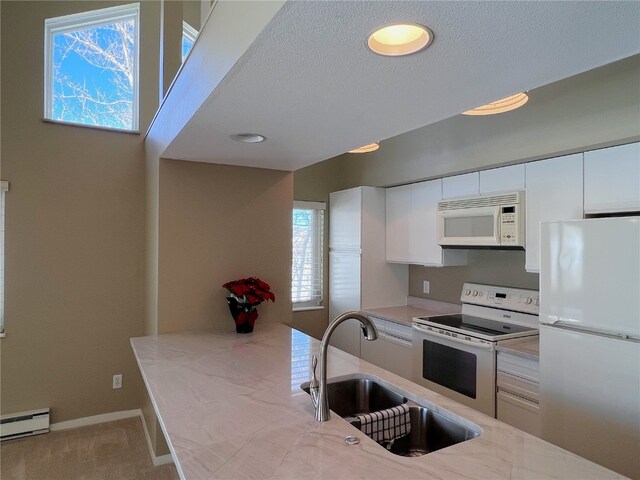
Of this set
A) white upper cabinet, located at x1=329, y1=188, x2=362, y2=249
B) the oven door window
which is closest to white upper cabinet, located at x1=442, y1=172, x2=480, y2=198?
white upper cabinet, located at x1=329, y1=188, x2=362, y2=249

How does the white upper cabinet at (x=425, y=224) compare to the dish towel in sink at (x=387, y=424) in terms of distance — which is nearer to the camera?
the dish towel in sink at (x=387, y=424)

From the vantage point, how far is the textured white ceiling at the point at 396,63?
36.4 inches

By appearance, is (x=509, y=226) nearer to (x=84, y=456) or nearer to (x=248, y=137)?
(x=248, y=137)

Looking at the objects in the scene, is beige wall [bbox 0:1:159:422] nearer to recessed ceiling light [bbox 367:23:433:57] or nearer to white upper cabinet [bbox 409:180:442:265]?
white upper cabinet [bbox 409:180:442:265]

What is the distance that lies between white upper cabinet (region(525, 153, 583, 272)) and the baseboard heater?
386 centimetres

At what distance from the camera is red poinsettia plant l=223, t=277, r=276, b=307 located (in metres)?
2.47

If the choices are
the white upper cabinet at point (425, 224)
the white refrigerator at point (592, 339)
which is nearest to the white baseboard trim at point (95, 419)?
the white upper cabinet at point (425, 224)

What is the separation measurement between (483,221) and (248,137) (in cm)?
195

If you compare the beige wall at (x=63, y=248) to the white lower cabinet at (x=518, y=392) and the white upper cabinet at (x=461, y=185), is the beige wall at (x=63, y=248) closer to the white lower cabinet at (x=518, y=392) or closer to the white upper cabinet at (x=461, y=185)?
the white upper cabinet at (x=461, y=185)

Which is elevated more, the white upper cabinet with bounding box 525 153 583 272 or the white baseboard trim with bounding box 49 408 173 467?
the white upper cabinet with bounding box 525 153 583 272

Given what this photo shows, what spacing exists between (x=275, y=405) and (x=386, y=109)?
1266 mm

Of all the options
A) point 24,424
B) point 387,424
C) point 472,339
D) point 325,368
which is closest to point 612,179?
point 472,339

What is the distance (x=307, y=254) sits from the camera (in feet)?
14.6

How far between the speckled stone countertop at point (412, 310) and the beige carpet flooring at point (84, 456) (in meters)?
2.11
